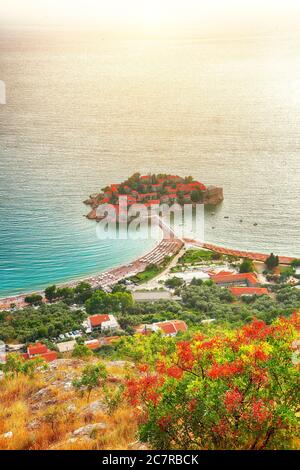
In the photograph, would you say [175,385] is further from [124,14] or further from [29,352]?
[124,14]

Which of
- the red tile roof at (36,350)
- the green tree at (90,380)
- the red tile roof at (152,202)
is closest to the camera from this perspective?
the green tree at (90,380)

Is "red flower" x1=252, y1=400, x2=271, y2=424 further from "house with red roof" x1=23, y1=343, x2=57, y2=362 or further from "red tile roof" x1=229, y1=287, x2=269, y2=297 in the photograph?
"red tile roof" x1=229, y1=287, x2=269, y2=297

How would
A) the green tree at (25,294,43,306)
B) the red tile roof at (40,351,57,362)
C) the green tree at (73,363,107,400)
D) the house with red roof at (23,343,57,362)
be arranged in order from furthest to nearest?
the green tree at (25,294,43,306)
the house with red roof at (23,343,57,362)
the red tile roof at (40,351,57,362)
the green tree at (73,363,107,400)

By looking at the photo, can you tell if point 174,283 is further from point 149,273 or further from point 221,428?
point 221,428

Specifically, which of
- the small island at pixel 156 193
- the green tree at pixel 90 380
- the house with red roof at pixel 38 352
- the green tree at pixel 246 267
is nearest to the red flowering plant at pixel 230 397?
the green tree at pixel 90 380

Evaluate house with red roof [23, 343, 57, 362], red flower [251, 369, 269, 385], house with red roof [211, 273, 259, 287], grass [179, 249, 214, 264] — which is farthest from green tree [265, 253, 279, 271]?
red flower [251, 369, 269, 385]

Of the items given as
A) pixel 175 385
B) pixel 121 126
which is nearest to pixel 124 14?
pixel 121 126

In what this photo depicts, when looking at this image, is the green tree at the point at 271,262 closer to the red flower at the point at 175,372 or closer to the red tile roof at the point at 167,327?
the red tile roof at the point at 167,327
